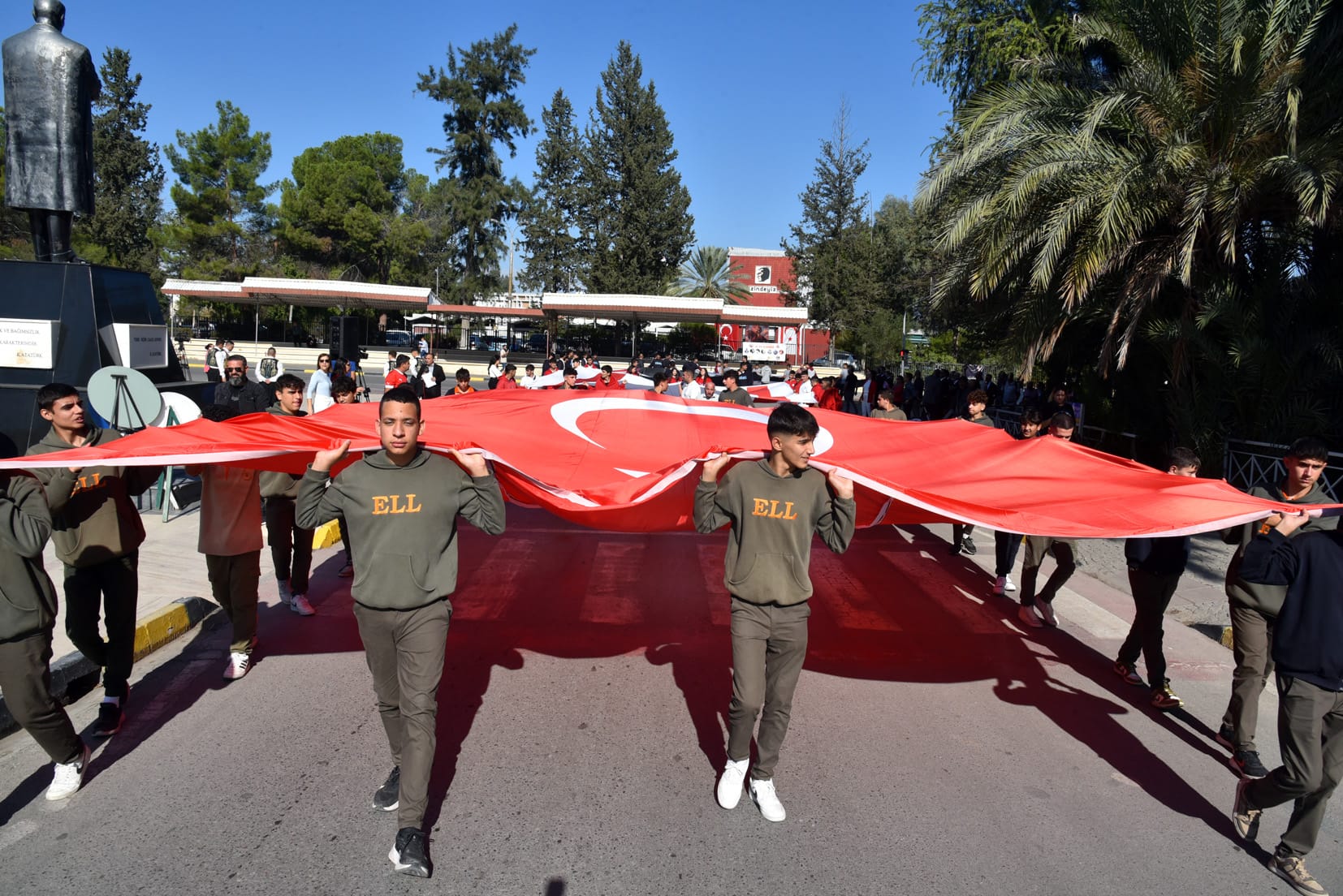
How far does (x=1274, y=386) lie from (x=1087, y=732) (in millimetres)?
8736

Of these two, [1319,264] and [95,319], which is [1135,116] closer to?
[1319,264]

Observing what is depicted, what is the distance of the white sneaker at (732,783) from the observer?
4.41 meters

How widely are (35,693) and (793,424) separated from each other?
381 cm

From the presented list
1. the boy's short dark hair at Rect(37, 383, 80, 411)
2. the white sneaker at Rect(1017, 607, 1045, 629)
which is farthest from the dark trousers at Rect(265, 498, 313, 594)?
the white sneaker at Rect(1017, 607, 1045, 629)

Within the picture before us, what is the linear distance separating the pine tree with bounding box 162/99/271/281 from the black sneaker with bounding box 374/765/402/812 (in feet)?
192

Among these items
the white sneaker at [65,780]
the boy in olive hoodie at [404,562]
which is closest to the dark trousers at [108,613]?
the white sneaker at [65,780]

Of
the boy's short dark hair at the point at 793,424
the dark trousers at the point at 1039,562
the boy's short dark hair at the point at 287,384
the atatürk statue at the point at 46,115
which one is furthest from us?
the atatürk statue at the point at 46,115

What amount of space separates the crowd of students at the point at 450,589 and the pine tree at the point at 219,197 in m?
57.0

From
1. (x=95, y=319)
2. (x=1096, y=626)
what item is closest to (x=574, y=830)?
(x=1096, y=626)

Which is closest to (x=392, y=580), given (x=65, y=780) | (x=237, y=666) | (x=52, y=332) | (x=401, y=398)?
(x=401, y=398)

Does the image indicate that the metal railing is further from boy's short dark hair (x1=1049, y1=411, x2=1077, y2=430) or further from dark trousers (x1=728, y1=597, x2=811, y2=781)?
dark trousers (x1=728, y1=597, x2=811, y2=781)

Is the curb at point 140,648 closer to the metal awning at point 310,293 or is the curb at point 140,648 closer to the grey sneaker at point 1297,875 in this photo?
the grey sneaker at point 1297,875

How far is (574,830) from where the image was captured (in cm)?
418

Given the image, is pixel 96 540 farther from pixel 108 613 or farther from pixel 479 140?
pixel 479 140
